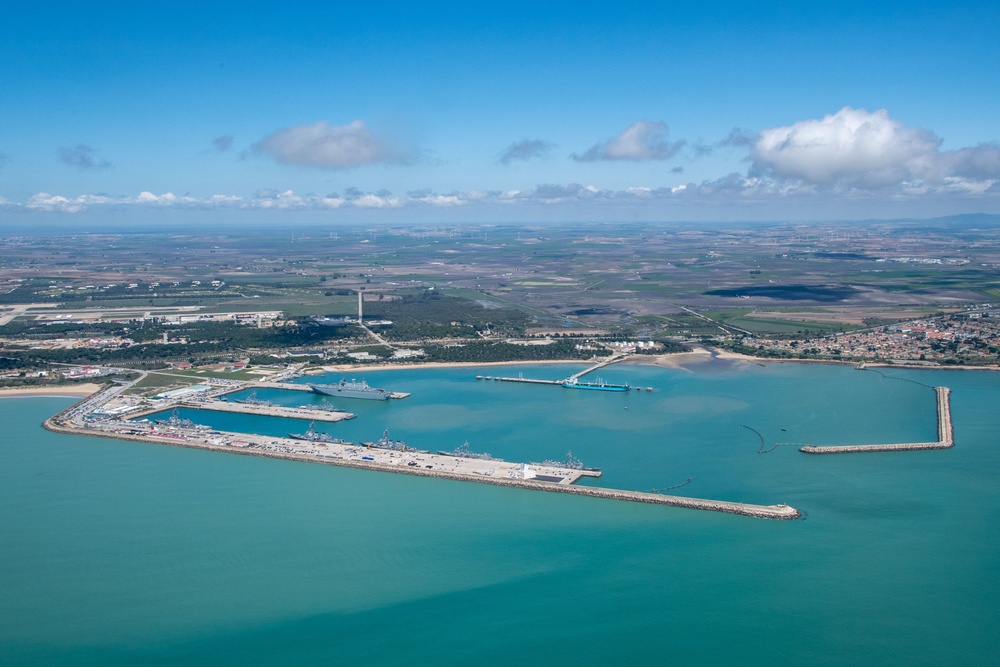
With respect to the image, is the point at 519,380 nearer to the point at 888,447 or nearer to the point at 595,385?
the point at 595,385

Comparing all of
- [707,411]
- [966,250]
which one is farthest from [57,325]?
[966,250]

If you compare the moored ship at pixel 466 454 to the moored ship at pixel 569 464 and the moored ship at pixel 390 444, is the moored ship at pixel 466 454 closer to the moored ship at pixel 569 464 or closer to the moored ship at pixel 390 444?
the moored ship at pixel 390 444

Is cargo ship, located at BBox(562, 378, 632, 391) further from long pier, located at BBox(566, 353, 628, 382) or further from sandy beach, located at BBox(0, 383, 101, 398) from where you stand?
sandy beach, located at BBox(0, 383, 101, 398)

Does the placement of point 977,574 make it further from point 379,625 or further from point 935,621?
point 379,625

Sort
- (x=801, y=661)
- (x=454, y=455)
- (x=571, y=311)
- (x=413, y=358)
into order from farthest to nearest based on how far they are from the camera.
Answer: (x=571, y=311) → (x=413, y=358) → (x=454, y=455) → (x=801, y=661)

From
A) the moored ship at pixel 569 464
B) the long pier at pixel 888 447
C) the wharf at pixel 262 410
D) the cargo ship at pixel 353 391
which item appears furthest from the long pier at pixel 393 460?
the cargo ship at pixel 353 391

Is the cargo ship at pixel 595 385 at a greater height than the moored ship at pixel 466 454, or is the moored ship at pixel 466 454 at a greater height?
the cargo ship at pixel 595 385

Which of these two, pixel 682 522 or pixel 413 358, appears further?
pixel 413 358
